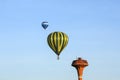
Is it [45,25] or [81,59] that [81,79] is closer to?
[81,59]

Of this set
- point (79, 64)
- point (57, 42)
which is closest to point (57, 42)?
point (57, 42)

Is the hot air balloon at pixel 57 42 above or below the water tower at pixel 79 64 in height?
above

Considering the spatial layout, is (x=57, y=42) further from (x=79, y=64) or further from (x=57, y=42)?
(x=79, y=64)

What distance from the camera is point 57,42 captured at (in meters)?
168

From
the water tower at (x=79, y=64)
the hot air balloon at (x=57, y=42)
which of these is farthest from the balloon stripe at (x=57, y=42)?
the water tower at (x=79, y=64)

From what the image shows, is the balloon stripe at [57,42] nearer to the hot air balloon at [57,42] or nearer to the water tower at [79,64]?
the hot air balloon at [57,42]

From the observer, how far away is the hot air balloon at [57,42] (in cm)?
16788

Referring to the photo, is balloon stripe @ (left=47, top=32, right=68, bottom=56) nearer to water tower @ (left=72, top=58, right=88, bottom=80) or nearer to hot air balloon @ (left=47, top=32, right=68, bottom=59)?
hot air balloon @ (left=47, top=32, right=68, bottom=59)

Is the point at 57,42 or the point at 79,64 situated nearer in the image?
the point at 79,64

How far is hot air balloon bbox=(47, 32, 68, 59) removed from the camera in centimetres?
16788

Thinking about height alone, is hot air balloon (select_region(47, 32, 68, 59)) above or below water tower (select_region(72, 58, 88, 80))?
above

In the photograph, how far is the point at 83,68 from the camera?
169 metres

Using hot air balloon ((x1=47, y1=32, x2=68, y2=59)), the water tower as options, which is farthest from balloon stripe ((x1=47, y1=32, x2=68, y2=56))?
the water tower

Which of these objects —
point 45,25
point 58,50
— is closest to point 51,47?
point 58,50
